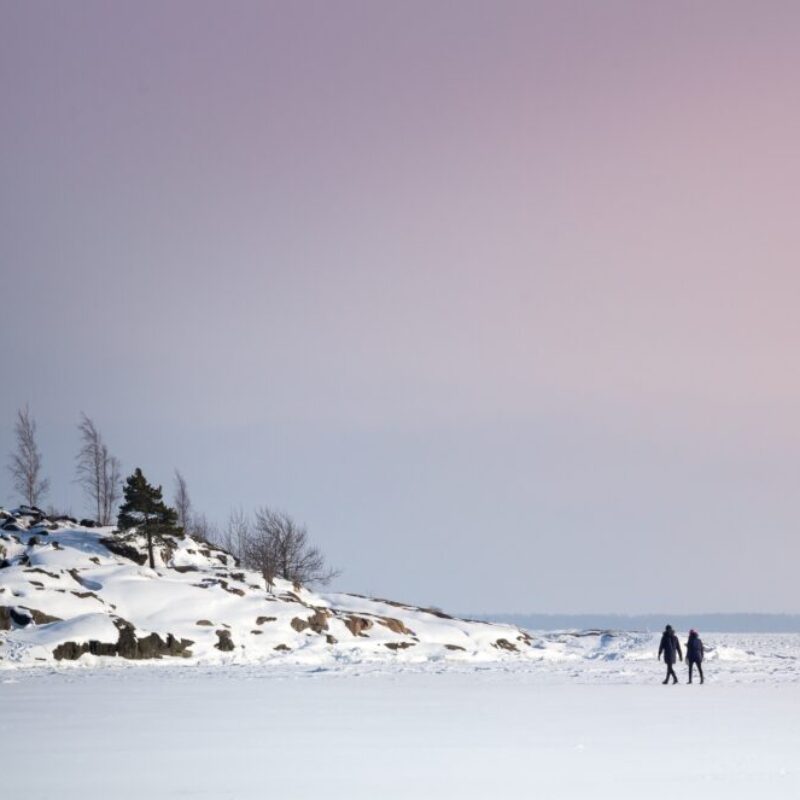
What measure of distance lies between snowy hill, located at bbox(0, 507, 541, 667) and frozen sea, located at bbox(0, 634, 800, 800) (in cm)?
948

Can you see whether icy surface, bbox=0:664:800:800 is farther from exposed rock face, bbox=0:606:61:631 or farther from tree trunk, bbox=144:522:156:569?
tree trunk, bbox=144:522:156:569

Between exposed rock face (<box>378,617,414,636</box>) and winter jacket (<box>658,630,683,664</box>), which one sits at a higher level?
winter jacket (<box>658,630,683,664</box>)

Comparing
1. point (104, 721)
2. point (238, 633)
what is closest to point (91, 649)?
point (238, 633)

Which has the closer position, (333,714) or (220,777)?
(220,777)

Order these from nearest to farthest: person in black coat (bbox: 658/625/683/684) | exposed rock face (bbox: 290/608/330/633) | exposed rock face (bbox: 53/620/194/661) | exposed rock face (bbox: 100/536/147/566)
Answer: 1. person in black coat (bbox: 658/625/683/684)
2. exposed rock face (bbox: 53/620/194/661)
3. exposed rock face (bbox: 290/608/330/633)
4. exposed rock face (bbox: 100/536/147/566)

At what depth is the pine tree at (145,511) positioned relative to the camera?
61.0 meters

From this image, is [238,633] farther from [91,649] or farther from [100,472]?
[100,472]

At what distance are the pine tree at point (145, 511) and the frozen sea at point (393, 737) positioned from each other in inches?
1010

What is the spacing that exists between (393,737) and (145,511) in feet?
148

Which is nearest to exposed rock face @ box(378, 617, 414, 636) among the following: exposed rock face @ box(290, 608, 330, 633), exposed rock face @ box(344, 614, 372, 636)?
exposed rock face @ box(344, 614, 372, 636)

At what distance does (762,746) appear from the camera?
56.6 feet

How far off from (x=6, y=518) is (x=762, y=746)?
58.7 m

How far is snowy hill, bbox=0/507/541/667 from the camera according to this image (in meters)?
44.9

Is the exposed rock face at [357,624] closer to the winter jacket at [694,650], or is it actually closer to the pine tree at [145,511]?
the pine tree at [145,511]
